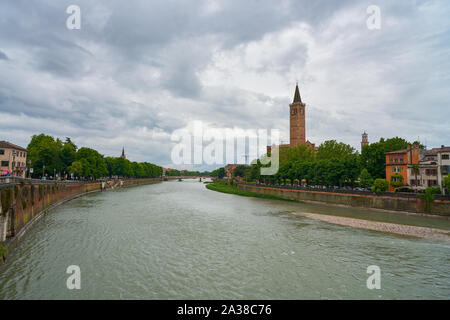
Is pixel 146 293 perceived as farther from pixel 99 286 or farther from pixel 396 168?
pixel 396 168

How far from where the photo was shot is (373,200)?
37406mm

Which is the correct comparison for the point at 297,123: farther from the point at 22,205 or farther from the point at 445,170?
the point at 22,205

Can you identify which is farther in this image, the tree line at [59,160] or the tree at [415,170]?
the tree line at [59,160]

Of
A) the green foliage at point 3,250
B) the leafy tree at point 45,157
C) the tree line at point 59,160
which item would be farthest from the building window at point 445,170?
the leafy tree at point 45,157

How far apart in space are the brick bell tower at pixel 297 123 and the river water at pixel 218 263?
103149 mm

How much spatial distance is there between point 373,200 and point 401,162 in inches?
368

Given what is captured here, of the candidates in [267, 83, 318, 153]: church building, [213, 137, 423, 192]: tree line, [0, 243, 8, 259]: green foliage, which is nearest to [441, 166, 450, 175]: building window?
[213, 137, 423, 192]: tree line

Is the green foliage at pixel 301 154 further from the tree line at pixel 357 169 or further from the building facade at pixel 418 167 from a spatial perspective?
the building facade at pixel 418 167

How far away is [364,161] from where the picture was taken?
47.1 meters

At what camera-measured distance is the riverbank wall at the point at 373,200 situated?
101 ft
